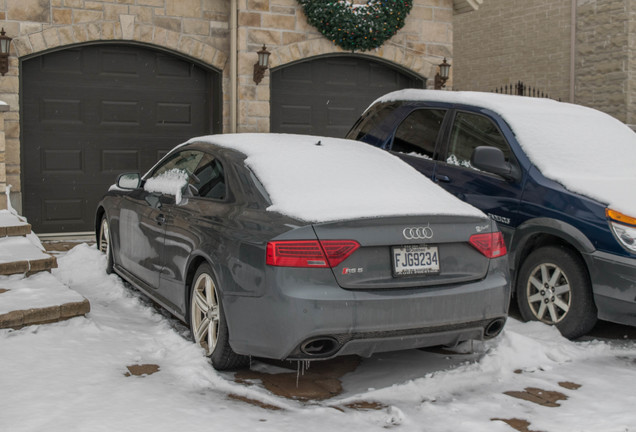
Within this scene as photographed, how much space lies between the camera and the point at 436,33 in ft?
42.4

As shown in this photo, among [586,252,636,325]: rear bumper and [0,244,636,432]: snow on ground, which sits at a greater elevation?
[586,252,636,325]: rear bumper

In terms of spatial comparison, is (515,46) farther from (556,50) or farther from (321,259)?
(321,259)

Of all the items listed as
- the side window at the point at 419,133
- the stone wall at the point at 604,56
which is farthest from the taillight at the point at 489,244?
the stone wall at the point at 604,56

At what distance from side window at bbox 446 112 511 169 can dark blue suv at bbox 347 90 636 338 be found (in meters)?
0.01

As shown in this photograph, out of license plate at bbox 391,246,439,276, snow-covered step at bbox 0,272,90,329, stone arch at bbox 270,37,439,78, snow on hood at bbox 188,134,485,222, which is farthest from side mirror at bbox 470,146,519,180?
stone arch at bbox 270,37,439,78

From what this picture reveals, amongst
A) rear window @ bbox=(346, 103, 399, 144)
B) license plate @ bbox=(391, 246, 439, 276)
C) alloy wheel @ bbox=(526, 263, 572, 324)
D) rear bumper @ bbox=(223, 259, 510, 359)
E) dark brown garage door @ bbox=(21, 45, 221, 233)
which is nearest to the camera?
rear bumper @ bbox=(223, 259, 510, 359)

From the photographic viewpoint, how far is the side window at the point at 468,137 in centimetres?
648

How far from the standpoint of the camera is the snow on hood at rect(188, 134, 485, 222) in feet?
14.1

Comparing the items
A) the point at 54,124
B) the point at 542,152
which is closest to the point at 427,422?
the point at 542,152

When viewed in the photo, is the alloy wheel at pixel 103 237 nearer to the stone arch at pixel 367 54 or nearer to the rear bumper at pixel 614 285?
the rear bumper at pixel 614 285

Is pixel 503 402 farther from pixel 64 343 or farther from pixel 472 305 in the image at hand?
pixel 64 343

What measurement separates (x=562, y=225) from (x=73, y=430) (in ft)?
12.3

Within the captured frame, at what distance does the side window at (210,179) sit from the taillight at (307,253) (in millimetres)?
987

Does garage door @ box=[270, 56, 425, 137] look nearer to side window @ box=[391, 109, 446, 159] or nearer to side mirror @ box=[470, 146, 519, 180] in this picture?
side window @ box=[391, 109, 446, 159]
